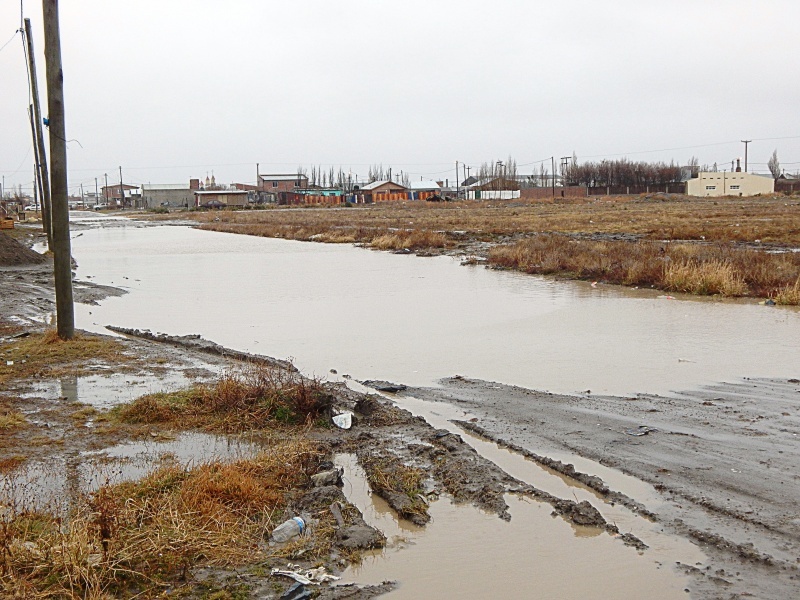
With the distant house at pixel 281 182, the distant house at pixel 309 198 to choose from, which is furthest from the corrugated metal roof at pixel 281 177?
the distant house at pixel 309 198

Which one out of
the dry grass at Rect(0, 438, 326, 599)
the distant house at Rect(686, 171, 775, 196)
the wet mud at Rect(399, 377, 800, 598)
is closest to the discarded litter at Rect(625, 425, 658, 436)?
the wet mud at Rect(399, 377, 800, 598)

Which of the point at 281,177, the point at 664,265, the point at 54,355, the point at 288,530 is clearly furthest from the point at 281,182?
the point at 288,530

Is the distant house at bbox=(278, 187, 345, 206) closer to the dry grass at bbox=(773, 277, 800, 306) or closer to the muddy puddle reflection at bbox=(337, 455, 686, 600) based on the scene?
the dry grass at bbox=(773, 277, 800, 306)

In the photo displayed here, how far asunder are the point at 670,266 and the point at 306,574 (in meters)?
16.9

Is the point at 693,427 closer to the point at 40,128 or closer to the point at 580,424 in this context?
the point at 580,424

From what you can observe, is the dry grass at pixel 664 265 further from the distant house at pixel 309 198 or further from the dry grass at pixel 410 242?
the distant house at pixel 309 198

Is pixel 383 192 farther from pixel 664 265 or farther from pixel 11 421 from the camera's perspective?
pixel 11 421

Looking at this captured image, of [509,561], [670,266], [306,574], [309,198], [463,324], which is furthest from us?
[309,198]

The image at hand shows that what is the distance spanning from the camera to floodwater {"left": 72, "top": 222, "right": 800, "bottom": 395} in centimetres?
1068

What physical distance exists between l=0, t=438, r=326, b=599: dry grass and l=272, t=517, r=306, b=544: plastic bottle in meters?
0.08

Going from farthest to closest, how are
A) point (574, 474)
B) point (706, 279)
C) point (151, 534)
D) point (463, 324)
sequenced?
point (706, 279)
point (463, 324)
point (574, 474)
point (151, 534)

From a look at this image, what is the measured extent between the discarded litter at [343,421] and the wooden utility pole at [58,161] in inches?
234

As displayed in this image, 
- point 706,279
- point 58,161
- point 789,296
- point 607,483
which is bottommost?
point 607,483

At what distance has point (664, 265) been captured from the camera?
19.9m
